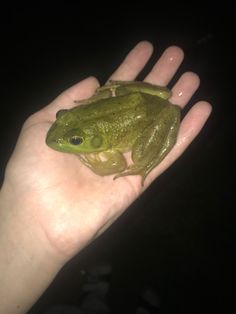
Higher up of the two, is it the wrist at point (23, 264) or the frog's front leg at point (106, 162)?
the frog's front leg at point (106, 162)

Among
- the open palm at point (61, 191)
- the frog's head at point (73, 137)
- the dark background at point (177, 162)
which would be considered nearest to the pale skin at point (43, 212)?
the open palm at point (61, 191)

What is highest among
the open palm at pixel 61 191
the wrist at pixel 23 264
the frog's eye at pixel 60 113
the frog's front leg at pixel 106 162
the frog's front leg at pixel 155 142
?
the frog's front leg at pixel 155 142

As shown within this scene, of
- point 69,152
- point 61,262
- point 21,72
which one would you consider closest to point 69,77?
point 21,72

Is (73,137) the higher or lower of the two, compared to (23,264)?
higher

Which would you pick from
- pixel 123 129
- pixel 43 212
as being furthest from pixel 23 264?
pixel 123 129

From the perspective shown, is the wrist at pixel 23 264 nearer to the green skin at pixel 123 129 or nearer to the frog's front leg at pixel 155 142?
the green skin at pixel 123 129

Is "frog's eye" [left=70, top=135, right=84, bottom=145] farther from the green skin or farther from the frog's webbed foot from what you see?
the frog's webbed foot

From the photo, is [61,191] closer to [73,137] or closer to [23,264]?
[73,137]

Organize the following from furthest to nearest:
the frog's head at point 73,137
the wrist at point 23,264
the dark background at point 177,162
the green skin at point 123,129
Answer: the dark background at point 177,162
the green skin at point 123,129
the frog's head at point 73,137
the wrist at point 23,264

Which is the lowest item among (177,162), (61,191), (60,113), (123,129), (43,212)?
(43,212)
